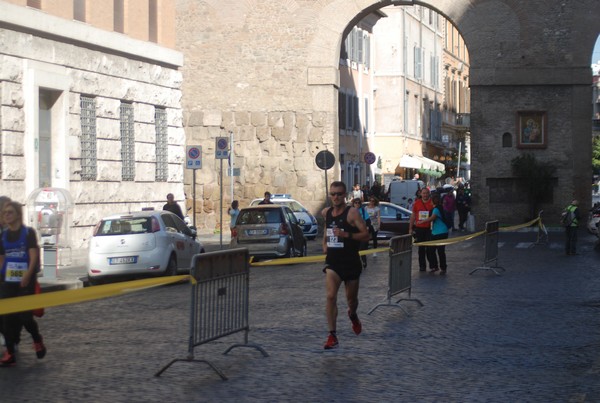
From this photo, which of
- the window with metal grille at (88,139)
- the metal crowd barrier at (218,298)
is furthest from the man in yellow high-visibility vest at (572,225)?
the metal crowd barrier at (218,298)

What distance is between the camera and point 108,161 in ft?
99.8

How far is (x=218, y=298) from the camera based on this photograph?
1149 centimetres

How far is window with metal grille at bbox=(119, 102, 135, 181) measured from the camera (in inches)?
1238

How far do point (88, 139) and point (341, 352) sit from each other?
1862 cm

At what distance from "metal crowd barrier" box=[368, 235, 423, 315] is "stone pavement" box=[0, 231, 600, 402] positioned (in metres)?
0.25

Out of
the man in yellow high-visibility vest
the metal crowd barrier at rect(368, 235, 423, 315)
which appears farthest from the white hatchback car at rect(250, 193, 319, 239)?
the metal crowd barrier at rect(368, 235, 423, 315)

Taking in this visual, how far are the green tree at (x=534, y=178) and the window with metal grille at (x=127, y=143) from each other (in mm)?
14671

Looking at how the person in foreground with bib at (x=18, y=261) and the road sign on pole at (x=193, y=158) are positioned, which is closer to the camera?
the person in foreground with bib at (x=18, y=261)

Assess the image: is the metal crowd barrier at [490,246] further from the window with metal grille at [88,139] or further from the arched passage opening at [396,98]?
the arched passage opening at [396,98]

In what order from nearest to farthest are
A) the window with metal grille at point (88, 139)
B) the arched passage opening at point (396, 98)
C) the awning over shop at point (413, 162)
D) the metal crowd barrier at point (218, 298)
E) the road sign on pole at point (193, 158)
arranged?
the metal crowd barrier at point (218, 298) < the window with metal grille at point (88, 139) < the road sign on pole at point (193, 158) < the arched passage opening at point (396, 98) < the awning over shop at point (413, 162)

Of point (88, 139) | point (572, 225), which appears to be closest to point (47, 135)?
point (88, 139)

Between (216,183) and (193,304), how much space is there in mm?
32516

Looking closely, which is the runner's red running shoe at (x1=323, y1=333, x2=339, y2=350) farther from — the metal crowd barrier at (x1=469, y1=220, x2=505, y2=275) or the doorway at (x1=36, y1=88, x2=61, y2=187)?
the doorway at (x1=36, y1=88, x2=61, y2=187)

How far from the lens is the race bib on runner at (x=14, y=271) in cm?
1195
